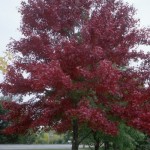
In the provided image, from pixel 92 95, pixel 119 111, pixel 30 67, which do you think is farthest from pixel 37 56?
pixel 119 111

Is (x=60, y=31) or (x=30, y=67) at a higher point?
(x=60, y=31)

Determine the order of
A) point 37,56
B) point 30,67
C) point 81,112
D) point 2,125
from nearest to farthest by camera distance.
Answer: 1. point 81,112
2. point 30,67
3. point 37,56
4. point 2,125

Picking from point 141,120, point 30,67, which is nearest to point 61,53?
point 30,67

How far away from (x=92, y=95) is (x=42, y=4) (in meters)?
4.11

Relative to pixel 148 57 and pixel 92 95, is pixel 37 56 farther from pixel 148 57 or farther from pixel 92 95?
pixel 148 57

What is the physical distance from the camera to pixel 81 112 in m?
12.8

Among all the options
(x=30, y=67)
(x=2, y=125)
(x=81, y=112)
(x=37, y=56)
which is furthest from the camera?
(x=2, y=125)

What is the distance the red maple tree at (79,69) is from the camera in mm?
13109

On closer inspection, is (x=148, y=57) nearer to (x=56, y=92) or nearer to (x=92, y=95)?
(x=92, y=95)

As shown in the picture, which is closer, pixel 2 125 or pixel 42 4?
pixel 42 4

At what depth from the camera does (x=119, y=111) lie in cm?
1384

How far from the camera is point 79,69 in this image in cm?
1323

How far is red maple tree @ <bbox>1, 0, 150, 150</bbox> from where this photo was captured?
43.0 ft

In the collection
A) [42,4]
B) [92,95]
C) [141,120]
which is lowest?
[141,120]
